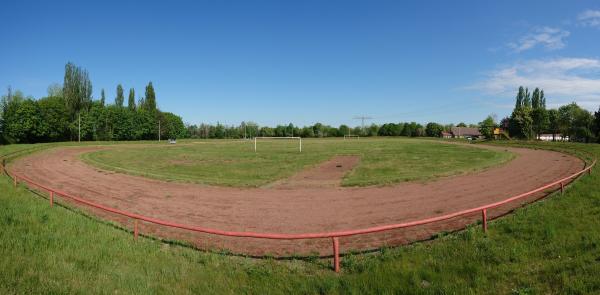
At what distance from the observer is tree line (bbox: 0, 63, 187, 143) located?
272ft

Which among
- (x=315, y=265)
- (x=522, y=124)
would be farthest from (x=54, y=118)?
(x=522, y=124)

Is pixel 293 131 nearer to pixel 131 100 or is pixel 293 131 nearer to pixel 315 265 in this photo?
pixel 131 100

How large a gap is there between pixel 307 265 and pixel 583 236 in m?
7.06

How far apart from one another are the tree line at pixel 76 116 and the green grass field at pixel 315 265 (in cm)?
9214

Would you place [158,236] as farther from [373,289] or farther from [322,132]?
[322,132]

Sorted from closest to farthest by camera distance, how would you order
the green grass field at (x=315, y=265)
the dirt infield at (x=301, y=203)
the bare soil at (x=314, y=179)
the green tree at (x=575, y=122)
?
the green grass field at (x=315, y=265)
the dirt infield at (x=301, y=203)
the bare soil at (x=314, y=179)
the green tree at (x=575, y=122)

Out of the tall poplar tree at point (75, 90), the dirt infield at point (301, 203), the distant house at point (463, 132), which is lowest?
the dirt infield at point (301, 203)

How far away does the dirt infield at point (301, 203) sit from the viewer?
437 inches

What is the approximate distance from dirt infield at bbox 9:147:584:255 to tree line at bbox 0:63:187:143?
73.8m

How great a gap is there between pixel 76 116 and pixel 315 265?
110502mm

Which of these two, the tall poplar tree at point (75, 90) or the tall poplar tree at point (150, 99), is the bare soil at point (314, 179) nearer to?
the tall poplar tree at point (75, 90)

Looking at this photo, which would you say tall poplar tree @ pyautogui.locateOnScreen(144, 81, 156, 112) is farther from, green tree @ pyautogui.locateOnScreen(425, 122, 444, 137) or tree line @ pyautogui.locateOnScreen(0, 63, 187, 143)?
green tree @ pyautogui.locateOnScreen(425, 122, 444, 137)

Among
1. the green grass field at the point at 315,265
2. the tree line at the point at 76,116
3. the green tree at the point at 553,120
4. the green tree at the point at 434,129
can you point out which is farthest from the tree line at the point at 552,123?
the tree line at the point at 76,116

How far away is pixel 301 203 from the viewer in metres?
16.5
